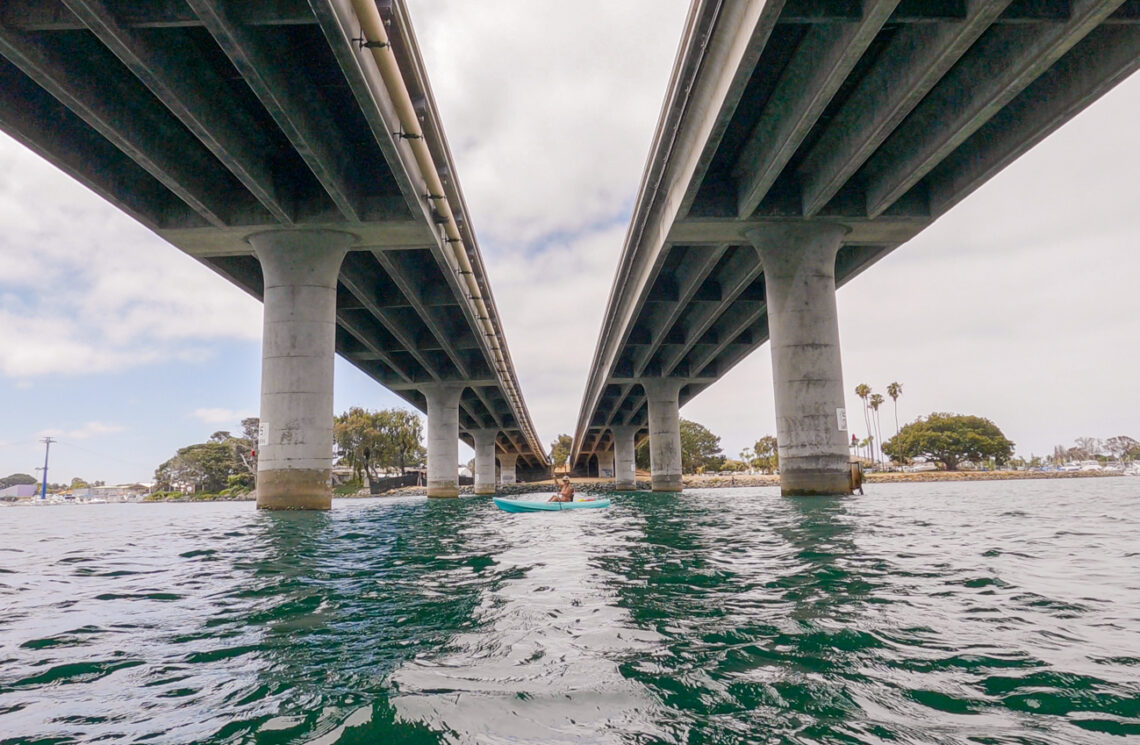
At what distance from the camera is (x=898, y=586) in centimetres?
575

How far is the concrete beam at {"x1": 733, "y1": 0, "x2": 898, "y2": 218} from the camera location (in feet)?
41.6

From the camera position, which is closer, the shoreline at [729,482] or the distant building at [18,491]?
the shoreline at [729,482]

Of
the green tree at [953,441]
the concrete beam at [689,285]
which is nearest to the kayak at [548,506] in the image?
the concrete beam at [689,285]

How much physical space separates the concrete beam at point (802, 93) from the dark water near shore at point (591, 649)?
9.59 m

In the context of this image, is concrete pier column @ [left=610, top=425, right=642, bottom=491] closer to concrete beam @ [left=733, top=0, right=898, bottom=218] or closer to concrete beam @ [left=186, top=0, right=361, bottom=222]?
concrete beam @ [left=733, top=0, right=898, bottom=218]

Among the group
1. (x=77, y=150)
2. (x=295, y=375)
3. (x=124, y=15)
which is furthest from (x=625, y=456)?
(x=124, y=15)

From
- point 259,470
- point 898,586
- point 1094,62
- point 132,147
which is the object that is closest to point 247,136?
point 132,147

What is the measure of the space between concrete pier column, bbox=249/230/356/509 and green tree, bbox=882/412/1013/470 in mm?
99457

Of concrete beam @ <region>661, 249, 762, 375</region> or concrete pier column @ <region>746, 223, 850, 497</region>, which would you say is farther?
concrete beam @ <region>661, 249, 762, 375</region>

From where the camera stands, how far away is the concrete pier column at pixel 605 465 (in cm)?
13151

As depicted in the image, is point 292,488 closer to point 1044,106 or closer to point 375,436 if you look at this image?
point 1044,106

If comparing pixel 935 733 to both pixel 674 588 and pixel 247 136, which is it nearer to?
pixel 674 588

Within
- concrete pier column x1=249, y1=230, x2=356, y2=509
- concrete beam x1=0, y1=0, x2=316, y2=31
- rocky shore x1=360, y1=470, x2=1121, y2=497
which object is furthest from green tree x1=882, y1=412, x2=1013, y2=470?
concrete beam x1=0, y1=0, x2=316, y2=31

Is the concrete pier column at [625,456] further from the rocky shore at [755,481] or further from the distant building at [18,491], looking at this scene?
the distant building at [18,491]
